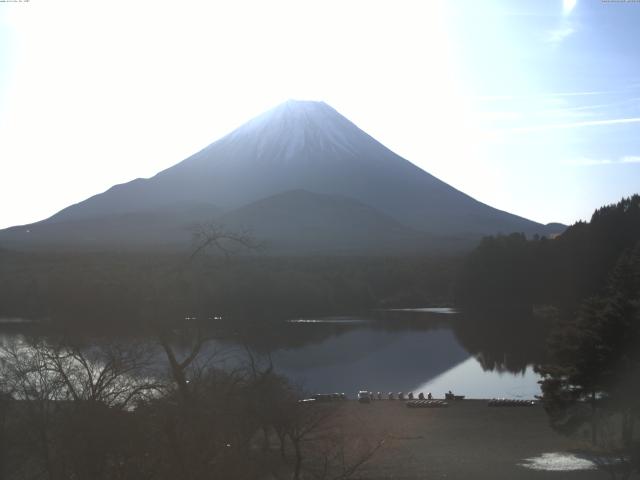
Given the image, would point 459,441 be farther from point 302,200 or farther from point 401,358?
point 302,200

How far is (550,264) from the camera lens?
3978 centimetres

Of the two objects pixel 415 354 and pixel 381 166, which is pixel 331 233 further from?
pixel 415 354

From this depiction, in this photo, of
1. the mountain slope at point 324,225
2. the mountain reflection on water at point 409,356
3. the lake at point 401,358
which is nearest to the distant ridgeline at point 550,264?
the mountain reflection on water at point 409,356

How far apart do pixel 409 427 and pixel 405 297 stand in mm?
33290

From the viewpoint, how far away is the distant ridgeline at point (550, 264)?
34344mm

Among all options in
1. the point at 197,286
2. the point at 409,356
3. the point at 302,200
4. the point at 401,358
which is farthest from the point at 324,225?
the point at 197,286

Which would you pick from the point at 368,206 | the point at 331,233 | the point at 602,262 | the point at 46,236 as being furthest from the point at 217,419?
the point at 368,206

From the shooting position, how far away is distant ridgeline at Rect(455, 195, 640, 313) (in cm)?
3434

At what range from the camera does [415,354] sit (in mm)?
23750

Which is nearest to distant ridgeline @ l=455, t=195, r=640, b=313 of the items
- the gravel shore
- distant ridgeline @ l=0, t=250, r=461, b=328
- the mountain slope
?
distant ridgeline @ l=0, t=250, r=461, b=328

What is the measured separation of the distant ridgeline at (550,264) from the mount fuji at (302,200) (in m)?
26.5

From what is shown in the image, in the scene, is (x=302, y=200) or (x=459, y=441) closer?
(x=459, y=441)

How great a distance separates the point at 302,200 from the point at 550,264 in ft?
158

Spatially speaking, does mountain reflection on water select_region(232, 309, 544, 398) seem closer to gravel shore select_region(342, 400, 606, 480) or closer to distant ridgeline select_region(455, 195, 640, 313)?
gravel shore select_region(342, 400, 606, 480)
